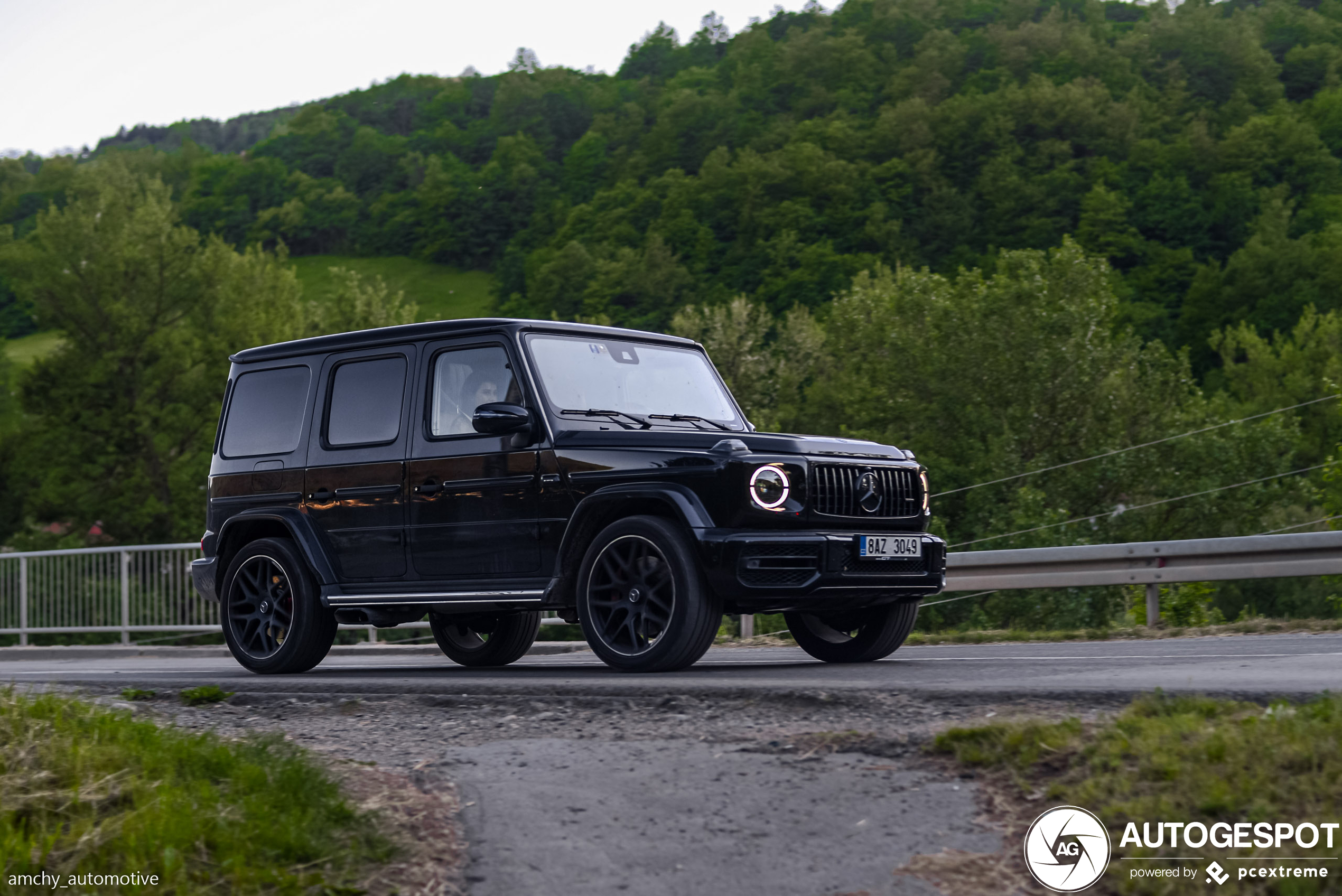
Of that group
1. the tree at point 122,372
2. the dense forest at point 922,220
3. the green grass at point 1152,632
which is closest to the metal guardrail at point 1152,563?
the green grass at point 1152,632

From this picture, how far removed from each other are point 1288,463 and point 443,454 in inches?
1486

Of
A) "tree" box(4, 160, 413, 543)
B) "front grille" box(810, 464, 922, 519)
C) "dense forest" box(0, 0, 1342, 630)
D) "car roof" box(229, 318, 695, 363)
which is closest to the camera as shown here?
"front grille" box(810, 464, 922, 519)

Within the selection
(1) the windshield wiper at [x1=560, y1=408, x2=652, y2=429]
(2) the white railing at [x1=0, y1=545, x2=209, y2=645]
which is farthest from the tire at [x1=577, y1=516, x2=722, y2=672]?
(2) the white railing at [x1=0, y1=545, x2=209, y2=645]

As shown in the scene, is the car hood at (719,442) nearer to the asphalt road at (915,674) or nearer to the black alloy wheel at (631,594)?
the black alloy wheel at (631,594)

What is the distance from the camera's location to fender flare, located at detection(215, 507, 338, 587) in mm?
9102

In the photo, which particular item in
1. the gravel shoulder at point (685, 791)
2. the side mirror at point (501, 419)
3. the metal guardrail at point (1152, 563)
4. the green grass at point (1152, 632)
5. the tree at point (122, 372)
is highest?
the tree at point (122, 372)

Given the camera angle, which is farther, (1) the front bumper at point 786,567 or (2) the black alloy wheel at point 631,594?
(2) the black alloy wheel at point 631,594

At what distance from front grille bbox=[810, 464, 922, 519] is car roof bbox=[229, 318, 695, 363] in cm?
157

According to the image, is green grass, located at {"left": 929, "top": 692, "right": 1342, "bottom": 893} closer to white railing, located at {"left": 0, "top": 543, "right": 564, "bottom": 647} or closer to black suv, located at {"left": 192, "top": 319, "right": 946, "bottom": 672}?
black suv, located at {"left": 192, "top": 319, "right": 946, "bottom": 672}

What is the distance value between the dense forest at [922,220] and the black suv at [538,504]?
22.9 m

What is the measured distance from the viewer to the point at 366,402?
9180 mm

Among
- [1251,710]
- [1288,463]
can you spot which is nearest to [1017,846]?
[1251,710]

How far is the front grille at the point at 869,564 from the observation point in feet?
24.6

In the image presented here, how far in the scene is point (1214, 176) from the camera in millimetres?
70938
